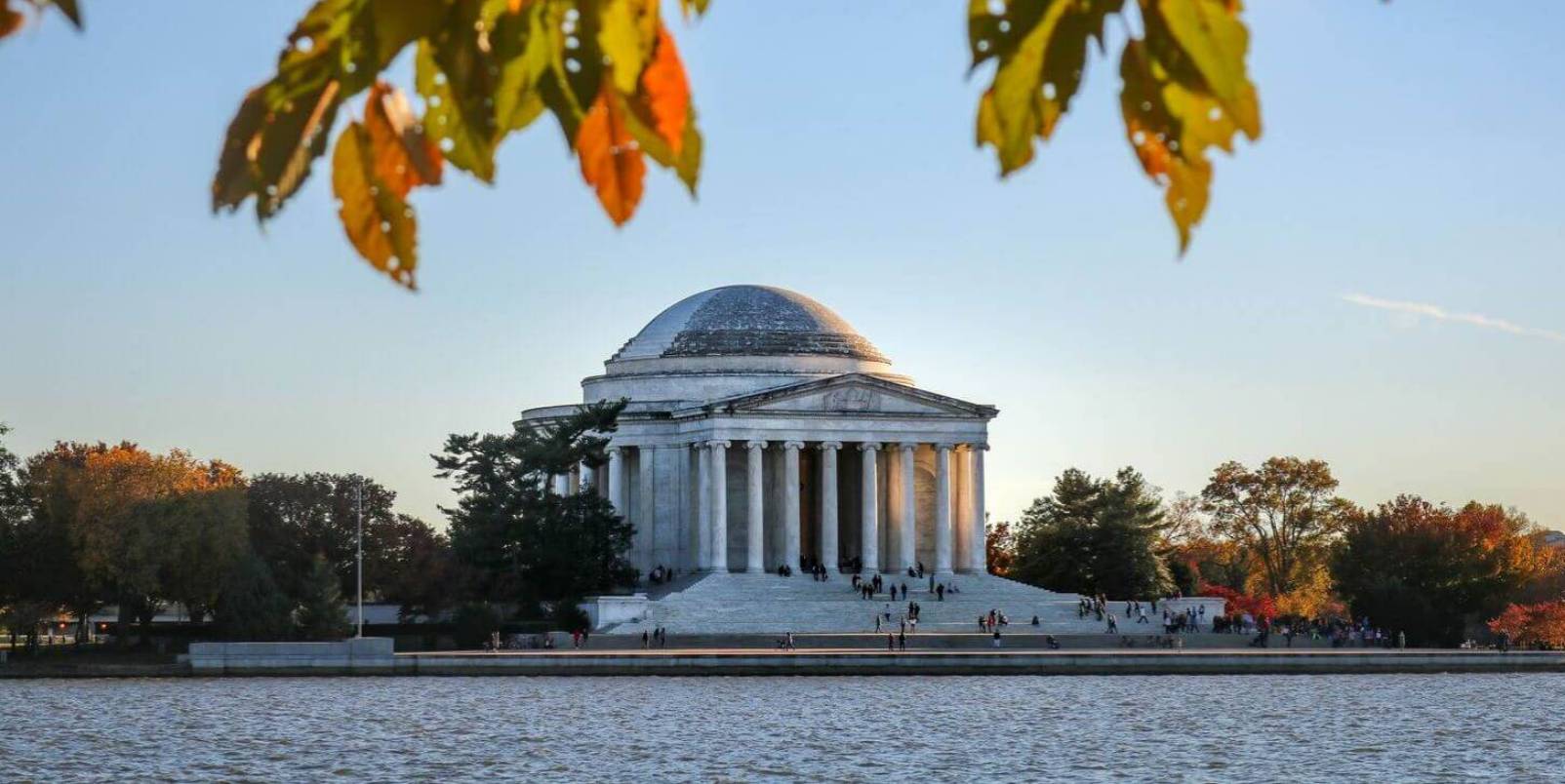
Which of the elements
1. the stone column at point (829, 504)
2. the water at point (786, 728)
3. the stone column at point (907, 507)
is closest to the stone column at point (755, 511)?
the stone column at point (829, 504)

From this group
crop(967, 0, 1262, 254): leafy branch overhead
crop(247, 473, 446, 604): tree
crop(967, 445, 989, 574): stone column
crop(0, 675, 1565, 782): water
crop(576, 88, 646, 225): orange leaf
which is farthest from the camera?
crop(967, 445, 989, 574): stone column

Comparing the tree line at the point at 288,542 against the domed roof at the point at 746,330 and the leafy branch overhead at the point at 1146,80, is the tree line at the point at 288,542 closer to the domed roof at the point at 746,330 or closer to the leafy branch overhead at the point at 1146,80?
the domed roof at the point at 746,330

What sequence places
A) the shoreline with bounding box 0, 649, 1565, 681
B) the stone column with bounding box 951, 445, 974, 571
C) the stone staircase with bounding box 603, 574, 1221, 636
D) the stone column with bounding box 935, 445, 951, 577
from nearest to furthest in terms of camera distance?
the shoreline with bounding box 0, 649, 1565, 681 < the stone staircase with bounding box 603, 574, 1221, 636 < the stone column with bounding box 935, 445, 951, 577 < the stone column with bounding box 951, 445, 974, 571

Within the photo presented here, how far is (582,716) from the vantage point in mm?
56375

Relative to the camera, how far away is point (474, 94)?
4160 mm

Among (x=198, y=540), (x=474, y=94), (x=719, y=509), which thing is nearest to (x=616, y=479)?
(x=719, y=509)

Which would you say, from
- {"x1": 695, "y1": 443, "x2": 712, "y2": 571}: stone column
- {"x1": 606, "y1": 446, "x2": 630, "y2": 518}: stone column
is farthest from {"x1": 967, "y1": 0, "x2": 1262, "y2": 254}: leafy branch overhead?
{"x1": 606, "y1": 446, "x2": 630, "y2": 518}: stone column

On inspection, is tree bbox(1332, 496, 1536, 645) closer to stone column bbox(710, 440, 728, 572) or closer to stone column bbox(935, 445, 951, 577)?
stone column bbox(935, 445, 951, 577)

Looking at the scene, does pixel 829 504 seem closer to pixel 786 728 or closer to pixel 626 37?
pixel 786 728

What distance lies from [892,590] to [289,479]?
987 inches

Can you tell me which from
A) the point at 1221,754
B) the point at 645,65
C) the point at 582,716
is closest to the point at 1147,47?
the point at 645,65

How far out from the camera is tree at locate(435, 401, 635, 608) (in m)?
91.4

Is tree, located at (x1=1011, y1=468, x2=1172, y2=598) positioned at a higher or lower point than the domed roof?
lower

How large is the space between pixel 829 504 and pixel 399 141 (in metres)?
97.3
